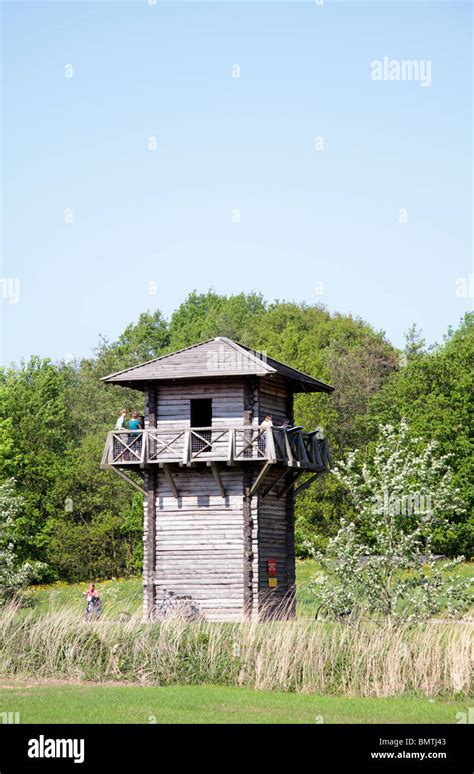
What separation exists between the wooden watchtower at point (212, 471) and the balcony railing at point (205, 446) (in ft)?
0.10

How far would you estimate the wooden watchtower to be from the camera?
32094 mm

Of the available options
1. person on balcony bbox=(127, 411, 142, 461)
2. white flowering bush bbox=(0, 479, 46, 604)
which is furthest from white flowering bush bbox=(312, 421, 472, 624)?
white flowering bush bbox=(0, 479, 46, 604)

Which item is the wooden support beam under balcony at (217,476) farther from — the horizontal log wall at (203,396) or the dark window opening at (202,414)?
the horizontal log wall at (203,396)

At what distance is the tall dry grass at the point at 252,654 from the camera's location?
19.5 metres

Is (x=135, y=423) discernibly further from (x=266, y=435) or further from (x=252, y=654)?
(x=252, y=654)

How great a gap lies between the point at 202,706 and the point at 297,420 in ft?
127

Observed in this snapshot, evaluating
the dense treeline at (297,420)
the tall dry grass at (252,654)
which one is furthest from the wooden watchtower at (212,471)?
the dense treeline at (297,420)

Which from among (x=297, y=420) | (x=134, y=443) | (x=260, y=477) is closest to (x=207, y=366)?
(x=134, y=443)

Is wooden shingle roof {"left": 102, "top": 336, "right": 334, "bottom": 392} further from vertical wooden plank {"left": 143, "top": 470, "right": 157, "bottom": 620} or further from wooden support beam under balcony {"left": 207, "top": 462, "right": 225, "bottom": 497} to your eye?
vertical wooden plank {"left": 143, "top": 470, "right": 157, "bottom": 620}

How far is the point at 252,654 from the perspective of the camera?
2041 cm

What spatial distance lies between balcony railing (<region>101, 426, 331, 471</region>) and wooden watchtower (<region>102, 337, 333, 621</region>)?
3 cm

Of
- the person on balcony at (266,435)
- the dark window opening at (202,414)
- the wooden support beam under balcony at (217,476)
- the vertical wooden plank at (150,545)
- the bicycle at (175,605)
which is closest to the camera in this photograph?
the bicycle at (175,605)
